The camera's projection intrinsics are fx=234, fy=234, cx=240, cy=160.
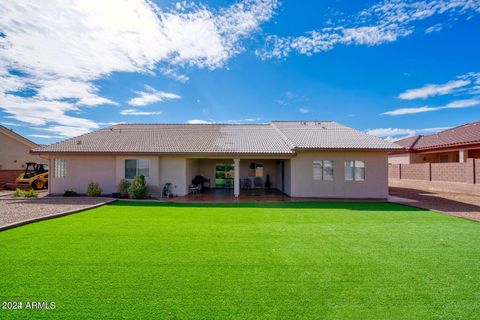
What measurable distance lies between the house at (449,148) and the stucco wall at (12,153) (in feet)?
115

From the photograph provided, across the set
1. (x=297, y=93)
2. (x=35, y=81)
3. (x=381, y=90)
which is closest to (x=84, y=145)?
(x=35, y=81)

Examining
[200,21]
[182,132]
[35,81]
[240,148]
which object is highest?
[200,21]

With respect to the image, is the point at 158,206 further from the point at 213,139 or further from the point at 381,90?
the point at 381,90

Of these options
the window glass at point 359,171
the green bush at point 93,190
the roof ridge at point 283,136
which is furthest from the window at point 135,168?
the window glass at point 359,171

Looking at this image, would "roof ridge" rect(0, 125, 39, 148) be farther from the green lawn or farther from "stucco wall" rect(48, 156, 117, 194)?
the green lawn

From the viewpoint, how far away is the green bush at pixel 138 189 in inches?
530

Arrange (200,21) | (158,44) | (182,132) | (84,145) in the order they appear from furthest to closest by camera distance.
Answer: (182,132) < (84,145) < (158,44) < (200,21)

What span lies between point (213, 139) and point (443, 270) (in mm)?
13903

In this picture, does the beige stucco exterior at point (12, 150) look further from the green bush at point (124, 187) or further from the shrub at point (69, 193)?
the green bush at point (124, 187)

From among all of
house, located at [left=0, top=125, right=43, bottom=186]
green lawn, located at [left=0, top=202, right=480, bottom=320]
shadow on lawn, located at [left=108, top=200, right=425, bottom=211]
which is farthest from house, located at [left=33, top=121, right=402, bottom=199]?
house, located at [left=0, top=125, right=43, bottom=186]

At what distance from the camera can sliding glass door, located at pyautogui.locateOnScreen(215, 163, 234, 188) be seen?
792 inches

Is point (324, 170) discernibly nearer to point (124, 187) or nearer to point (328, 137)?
point (328, 137)

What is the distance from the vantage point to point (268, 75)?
724 inches

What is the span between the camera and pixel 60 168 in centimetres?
1504
